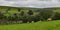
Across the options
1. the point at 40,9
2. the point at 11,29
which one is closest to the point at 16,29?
the point at 11,29

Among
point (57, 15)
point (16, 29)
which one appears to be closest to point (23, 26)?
point (16, 29)

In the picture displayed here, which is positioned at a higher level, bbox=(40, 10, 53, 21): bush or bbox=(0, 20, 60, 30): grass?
bbox=(40, 10, 53, 21): bush

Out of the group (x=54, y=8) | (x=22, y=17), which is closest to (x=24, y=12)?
(x=22, y=17)

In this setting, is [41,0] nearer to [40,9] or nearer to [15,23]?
[40,9]

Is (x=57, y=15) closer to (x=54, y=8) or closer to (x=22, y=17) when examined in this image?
(x=54, y=8)

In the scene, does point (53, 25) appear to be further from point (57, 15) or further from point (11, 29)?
point (11, 29)

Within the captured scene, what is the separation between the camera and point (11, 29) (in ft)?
1.39

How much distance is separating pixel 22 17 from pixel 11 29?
7cm

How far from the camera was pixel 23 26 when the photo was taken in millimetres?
436

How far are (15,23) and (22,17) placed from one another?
0.04m

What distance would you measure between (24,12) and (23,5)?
1.1 inches

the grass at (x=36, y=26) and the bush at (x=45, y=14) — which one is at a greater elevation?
the bush at (x=45, y=14)

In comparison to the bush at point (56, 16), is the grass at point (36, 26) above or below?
below

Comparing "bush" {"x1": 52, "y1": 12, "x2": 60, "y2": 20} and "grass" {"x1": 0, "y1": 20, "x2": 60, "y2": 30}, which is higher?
"bush" {"x1": 52, "y1": 12, "x2": 60, "y2": 20}
